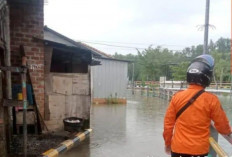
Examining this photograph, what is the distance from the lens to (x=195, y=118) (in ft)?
7.72

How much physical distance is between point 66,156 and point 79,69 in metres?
2.66

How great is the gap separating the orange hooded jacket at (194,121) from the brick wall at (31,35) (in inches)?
166

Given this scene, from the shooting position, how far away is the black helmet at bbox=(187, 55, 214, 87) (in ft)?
7.97

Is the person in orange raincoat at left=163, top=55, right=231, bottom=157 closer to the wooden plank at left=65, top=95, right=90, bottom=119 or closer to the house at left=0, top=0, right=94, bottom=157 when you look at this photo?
the house at left=0, top=0, right=94, bottom=157

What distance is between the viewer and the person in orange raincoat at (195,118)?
232cm

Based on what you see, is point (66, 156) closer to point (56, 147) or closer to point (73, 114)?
point (56, 147)

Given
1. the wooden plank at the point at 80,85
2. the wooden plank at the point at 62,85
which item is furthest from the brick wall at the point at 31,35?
the wooden plank at the point at 80,85

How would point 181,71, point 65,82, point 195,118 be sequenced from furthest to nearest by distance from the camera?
point 181,71, point 65,82, point 195,118

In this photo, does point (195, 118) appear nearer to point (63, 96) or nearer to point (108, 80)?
point (63, 96)

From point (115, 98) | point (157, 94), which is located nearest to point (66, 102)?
point (115, 98)

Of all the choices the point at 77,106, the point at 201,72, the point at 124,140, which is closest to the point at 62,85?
the point at 77,106

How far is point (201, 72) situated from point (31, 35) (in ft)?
14.9

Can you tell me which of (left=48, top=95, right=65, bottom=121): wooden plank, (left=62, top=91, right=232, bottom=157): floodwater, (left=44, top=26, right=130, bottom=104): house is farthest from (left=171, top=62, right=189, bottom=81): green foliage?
(left=48, top=95, right=65, bottom=121): wooden plank

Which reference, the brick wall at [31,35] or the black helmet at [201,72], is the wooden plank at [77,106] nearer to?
the brick wall at [31,35]
